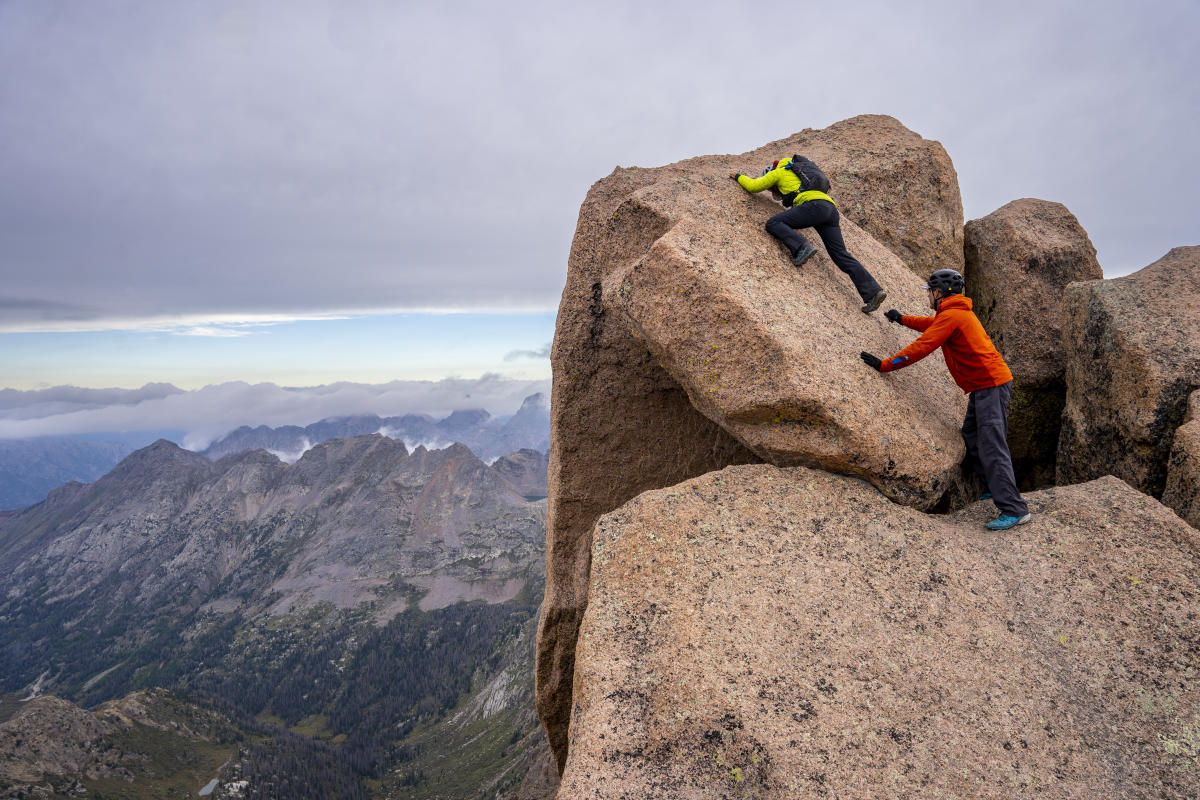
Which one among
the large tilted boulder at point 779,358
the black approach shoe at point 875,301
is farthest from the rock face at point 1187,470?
the black approach shoe at point 875,301

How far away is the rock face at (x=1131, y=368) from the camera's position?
12.5 metres

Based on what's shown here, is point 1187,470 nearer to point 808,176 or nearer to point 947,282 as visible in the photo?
point 947,282

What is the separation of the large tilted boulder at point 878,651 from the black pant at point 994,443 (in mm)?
557

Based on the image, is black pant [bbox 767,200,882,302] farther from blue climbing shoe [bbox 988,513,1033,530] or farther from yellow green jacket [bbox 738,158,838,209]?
blue climbing shoe [bbox 988,513,1033,530]

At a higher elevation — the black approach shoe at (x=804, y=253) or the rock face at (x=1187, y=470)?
the black approach shoe at (x=804, y=253)

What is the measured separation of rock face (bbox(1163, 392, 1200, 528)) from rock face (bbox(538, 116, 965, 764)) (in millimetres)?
3869

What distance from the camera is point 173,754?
173000 millimetres

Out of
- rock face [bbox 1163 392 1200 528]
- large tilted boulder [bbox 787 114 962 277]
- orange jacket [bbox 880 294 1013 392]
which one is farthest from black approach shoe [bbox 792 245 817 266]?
rock face [bbox 1163 392 1200 528]

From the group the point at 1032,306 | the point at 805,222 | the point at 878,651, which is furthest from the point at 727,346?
the point at 1032,306

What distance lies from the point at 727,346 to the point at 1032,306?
1258cm

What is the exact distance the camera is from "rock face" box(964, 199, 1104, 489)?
55.7 feet

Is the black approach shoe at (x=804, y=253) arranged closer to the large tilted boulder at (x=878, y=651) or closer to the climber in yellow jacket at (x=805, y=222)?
the climber in yellow jacket at (x=805, y=222)

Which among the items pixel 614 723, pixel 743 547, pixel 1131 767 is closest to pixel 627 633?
pixel 614 723

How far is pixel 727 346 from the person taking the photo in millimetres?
11023
